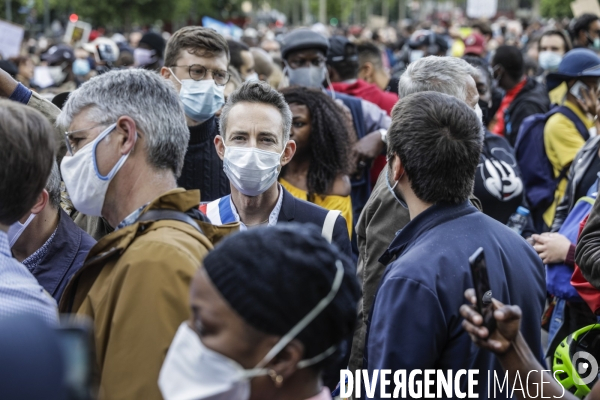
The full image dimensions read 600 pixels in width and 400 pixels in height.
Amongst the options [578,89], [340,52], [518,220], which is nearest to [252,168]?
[518,220]

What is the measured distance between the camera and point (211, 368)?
200 cm

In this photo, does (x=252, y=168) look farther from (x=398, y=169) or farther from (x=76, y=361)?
(x=76, y=361)

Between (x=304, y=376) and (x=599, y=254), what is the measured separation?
215 cm

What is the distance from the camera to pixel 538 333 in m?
3.00

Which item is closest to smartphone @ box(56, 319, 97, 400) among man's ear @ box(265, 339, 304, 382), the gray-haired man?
man's ear @ box(265, 339, 304, 382)

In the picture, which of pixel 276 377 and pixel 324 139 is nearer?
pixel 276 377

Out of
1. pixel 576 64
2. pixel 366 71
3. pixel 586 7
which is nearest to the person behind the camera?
pixel 576 64

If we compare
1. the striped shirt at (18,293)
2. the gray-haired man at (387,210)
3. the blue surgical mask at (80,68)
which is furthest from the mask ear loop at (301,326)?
the blue surgical mask at (80,68)

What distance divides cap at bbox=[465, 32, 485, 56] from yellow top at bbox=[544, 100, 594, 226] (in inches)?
205

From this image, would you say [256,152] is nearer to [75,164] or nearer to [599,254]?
[75,164]

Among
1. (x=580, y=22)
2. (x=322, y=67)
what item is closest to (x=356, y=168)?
(x=322, y=67)

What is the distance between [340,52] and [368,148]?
102 inches

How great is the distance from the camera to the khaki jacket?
2.24 m

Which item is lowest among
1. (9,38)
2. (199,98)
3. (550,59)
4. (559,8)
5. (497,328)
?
(559,8)
